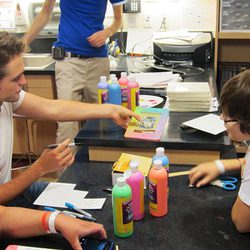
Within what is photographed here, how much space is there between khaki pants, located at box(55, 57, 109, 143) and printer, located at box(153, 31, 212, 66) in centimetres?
47

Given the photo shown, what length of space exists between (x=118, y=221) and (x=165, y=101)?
108 cm

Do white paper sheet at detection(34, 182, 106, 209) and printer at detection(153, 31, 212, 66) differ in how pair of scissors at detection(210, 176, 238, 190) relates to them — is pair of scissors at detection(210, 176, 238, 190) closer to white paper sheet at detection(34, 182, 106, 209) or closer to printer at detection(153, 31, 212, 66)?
white paper sheet at detection(34, 182, 106, 209)

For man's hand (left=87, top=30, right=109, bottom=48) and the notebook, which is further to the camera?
man's hand (left=87, top=30, right=109, bottom=48)

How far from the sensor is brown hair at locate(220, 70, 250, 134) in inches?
46.6

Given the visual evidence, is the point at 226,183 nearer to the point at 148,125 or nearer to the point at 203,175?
the point at 203,175

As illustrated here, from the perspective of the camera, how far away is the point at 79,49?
253 cm

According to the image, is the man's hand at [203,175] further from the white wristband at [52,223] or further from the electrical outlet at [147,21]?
the electrical outlet at [147,21]

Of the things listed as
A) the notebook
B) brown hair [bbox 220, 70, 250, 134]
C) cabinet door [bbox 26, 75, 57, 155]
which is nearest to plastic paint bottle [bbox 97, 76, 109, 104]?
the notebook

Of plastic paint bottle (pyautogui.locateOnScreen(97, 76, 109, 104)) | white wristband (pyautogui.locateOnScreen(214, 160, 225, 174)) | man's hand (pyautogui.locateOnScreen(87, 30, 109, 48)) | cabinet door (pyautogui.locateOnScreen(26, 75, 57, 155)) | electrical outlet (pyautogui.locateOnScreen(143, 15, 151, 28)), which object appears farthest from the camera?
electrical outlet (pyautogui.locateOnScreen(143, 15, 151, 28))

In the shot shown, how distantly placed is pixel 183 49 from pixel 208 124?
49.0 inches

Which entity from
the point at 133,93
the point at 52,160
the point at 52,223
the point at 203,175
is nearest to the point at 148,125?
the point at 133,93

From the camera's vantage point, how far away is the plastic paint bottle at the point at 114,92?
1.86 m

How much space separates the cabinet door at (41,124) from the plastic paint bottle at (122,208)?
1957mm

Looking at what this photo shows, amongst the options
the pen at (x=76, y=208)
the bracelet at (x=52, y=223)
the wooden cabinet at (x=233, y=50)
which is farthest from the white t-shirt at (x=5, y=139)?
the wooden cabinet at (x=233, y=50)
